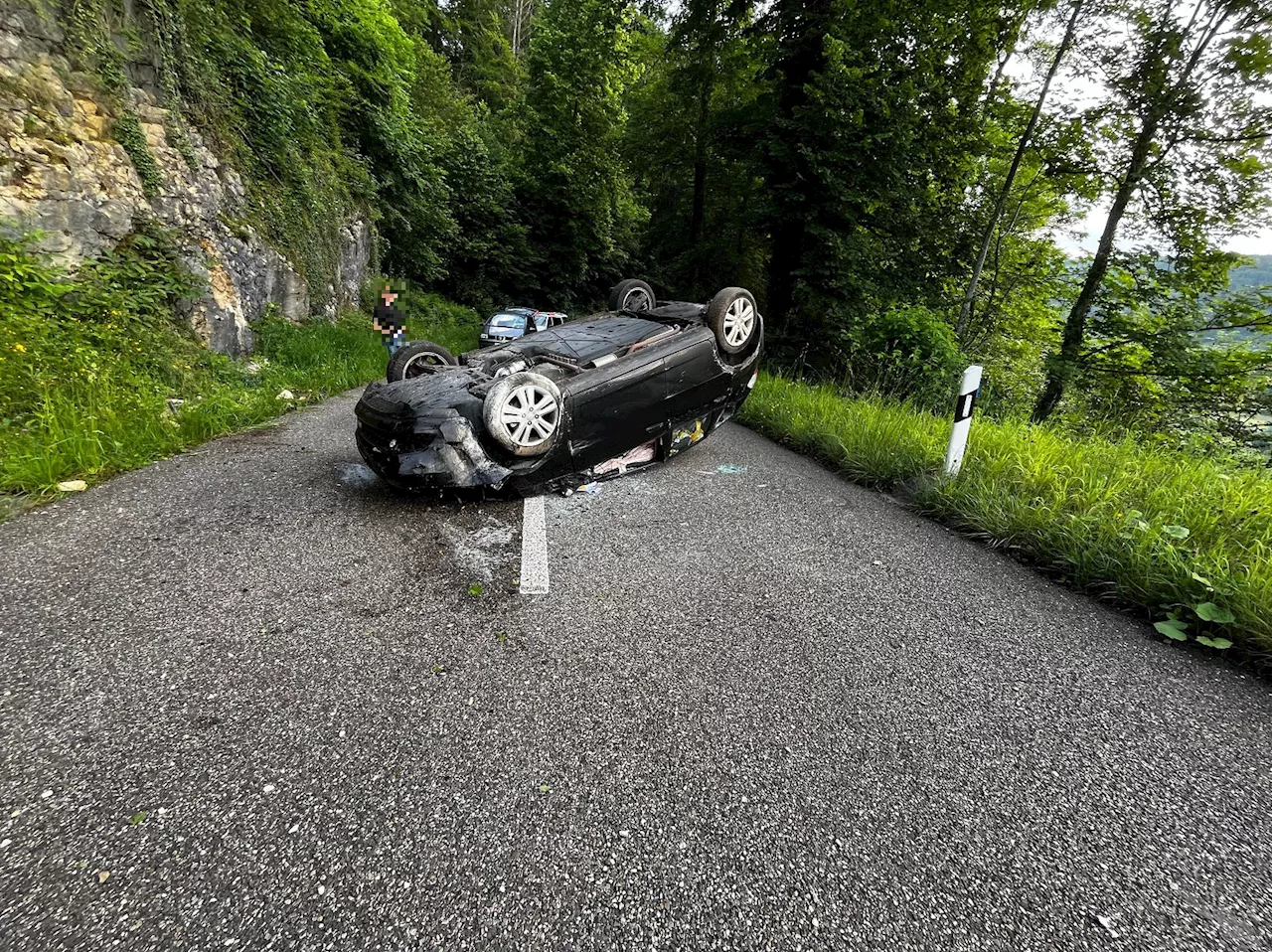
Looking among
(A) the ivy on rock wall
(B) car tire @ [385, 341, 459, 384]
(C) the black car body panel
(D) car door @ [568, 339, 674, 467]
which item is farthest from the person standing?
(D) car door @ [568, 339, 674, 467]

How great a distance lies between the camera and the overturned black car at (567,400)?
3.20 m

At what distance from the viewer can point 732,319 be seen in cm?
446

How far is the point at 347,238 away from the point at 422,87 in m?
11.9

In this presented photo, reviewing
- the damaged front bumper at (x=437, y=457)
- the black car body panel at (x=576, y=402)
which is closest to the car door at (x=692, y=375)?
the black car body panel at (x=576, y=402)

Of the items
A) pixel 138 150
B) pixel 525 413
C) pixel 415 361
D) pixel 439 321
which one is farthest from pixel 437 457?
pixel 439 321

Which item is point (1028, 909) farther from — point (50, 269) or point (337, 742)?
point (50, 269)

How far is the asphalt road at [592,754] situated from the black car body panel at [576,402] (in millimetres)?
636

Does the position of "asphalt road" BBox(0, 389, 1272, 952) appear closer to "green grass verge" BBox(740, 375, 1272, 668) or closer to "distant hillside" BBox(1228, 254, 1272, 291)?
"green grass verge" BBox(740, 375, 1272, 668)

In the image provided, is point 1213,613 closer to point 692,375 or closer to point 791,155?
point 692,375

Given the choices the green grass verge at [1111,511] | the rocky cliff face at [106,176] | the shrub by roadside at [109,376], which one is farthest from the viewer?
the rocky cliff face at [106,176]

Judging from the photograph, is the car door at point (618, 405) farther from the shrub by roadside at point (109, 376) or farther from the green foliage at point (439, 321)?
the green foliage at point (439, 321)

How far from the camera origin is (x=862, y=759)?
1.63 metres

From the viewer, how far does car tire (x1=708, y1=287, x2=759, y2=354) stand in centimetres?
438

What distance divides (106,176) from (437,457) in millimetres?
4803
